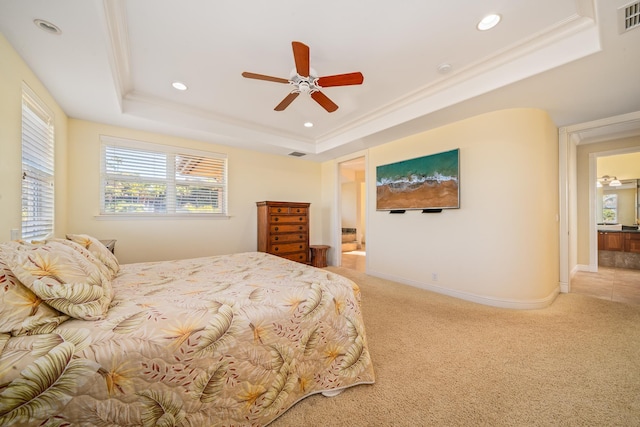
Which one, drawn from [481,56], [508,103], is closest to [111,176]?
[481,56]

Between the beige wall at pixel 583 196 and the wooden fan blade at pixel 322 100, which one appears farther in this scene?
the beige wall at pixel 583 196

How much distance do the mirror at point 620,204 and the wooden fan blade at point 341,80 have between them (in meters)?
7.37

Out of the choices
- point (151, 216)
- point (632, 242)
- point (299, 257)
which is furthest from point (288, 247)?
point (632, 242)

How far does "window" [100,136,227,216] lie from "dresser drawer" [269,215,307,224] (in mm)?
918

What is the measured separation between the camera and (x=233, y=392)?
1.20m

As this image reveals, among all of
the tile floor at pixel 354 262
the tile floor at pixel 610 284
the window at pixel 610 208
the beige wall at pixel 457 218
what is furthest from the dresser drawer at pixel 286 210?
the window at pixel 610 208

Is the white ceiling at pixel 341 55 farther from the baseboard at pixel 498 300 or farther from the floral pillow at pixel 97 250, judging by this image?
the baseboard at pixel 498 300

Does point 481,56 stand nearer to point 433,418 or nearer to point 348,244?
point 433,418

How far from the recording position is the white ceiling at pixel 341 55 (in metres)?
1.78

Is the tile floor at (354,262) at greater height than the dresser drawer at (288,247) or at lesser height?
lesser

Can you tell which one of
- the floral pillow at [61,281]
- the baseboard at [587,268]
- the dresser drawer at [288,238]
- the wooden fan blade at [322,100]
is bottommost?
the baseboard at [587,268]

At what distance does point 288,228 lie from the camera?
15.2 ft

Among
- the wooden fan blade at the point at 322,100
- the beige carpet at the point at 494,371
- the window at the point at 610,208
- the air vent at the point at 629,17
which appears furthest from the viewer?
the window at the point at 610,208

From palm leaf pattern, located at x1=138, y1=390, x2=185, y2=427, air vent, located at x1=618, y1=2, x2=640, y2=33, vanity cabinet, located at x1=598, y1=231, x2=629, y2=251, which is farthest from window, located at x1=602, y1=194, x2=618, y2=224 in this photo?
palm leaf pattern, located at x1=138, y1=390, x2=185, y2=427
